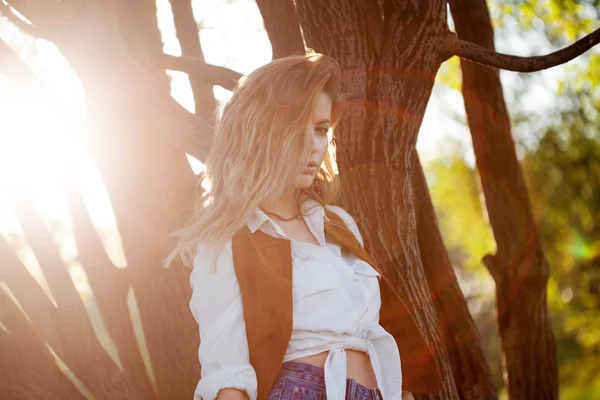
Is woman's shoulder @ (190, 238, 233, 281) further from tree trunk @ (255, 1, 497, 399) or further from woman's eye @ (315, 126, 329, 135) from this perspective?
tree trunk @ (255, 1, 497, 399)

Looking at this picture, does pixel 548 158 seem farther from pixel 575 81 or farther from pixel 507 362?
pixel 507 362

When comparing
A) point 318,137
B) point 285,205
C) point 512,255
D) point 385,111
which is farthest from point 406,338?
point 512,255

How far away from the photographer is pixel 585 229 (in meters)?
18.3

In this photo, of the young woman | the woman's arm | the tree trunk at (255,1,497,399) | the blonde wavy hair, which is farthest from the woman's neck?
the woman's arm

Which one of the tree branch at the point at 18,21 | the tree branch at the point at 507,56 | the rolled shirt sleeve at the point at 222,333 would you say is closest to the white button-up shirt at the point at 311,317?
the rolled shirt sleeve at the point at 222,333

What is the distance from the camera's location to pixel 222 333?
2.70 m

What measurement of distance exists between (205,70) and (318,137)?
5.27ft

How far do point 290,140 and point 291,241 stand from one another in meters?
0.36

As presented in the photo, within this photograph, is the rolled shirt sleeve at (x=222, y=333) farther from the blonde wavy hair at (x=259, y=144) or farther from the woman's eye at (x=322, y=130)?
the woman's eye at (x=322, y=130)

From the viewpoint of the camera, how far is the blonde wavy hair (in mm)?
2904

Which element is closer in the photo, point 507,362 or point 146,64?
point 146,64

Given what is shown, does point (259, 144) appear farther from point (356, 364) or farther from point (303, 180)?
point (356, 364)

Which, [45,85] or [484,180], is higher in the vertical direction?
[45,85]

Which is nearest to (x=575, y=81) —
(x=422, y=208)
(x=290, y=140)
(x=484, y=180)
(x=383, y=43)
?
(x=484, y=180)
